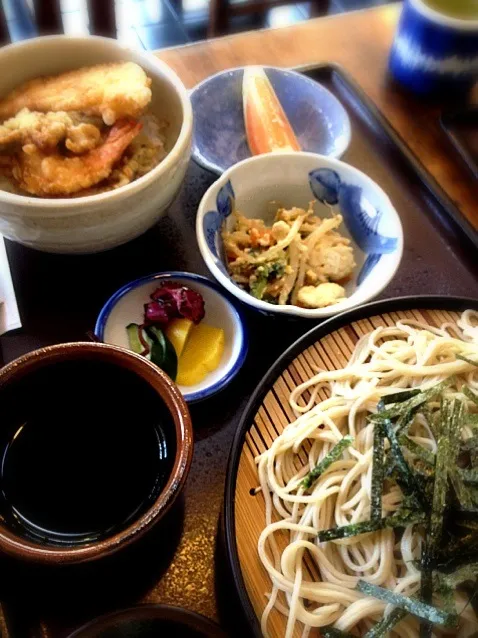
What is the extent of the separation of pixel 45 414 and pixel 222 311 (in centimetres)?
38

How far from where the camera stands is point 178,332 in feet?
3.54

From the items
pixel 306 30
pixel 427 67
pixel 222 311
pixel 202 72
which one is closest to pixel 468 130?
pixel 427 67

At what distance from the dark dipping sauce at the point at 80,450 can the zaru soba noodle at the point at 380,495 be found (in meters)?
0.17

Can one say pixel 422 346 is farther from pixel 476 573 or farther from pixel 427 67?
pixel 427 67

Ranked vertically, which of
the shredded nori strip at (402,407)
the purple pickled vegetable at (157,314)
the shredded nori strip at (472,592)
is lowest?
the shredded nori strip at (472,592)

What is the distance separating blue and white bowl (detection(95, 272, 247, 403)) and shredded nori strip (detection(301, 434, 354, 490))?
0.21m

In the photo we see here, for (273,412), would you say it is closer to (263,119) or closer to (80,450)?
(80,450)

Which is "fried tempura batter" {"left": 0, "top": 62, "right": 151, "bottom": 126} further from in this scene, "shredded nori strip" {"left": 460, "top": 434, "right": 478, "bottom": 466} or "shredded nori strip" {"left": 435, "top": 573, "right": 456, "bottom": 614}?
"shredded nori strip" {"left": 435, "top": 573, "right": 456, "bottom": 614}

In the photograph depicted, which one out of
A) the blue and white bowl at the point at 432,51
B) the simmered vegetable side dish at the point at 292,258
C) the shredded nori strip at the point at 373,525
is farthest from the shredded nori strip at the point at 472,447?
the blue and white bowl at the point at 432,51

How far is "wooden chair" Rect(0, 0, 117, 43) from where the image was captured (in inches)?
79.1

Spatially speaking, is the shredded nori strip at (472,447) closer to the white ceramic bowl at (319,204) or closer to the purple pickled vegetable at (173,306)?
the white ceramic bowl at (319,204)

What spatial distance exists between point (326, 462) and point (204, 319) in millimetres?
357

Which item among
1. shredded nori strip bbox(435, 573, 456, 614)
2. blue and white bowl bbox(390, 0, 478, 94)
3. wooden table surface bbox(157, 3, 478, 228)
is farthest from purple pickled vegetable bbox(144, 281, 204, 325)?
blue and white bowl bbox(390, 0, 478, 94)

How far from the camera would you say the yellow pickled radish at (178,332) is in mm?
1071
